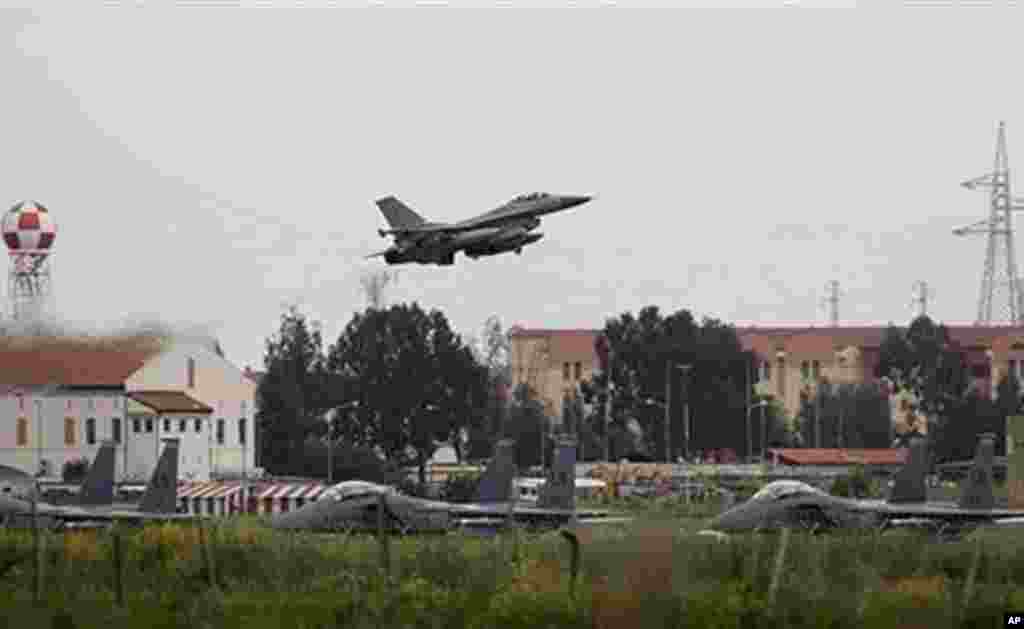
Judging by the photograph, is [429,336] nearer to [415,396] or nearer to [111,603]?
[415,396]

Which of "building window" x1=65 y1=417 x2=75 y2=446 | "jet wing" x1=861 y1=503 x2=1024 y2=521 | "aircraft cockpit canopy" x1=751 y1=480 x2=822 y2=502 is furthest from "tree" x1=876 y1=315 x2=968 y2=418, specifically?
"aircraft cockpit canopy" x1=751 y1=480 x2=822 y2=502

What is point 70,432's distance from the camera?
81875 mm

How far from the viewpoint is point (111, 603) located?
28203 millimetres

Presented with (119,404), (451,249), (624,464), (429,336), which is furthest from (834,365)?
(451,249)

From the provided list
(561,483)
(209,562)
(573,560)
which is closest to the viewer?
(573,560)

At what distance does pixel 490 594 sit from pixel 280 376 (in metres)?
86.9

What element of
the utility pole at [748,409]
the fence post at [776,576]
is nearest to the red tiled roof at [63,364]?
the fence post at [776,576]

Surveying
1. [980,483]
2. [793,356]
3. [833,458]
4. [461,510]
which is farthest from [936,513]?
[793,356]

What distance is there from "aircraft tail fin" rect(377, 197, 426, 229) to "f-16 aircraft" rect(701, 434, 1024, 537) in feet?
46.0

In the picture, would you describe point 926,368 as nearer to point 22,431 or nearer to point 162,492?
point 22,431

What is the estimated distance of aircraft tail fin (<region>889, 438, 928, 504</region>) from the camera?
54344mm

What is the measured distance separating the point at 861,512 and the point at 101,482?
63.0 feet

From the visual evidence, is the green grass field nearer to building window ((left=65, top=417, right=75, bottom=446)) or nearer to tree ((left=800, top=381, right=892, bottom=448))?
building window ((left=65, top=417, right=75, bottom=446))

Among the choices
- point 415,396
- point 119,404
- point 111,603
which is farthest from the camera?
point 415,396
